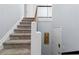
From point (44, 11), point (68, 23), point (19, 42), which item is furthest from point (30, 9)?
point (19, 42)

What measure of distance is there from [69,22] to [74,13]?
1.11 ft

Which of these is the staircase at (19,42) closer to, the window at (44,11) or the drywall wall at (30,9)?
the window at (44,11)

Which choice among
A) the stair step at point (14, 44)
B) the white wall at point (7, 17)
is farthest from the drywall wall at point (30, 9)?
the stair step at point (14, 44)

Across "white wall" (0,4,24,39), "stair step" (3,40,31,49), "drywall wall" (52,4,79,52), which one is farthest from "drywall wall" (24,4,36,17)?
"stair step" (3,40,31,49)

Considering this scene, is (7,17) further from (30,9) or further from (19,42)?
(30,9)

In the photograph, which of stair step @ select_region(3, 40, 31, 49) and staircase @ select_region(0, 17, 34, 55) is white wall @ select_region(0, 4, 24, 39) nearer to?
staircase @ select_region(0, 17, 34, 55)

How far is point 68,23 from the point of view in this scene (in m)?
4.91

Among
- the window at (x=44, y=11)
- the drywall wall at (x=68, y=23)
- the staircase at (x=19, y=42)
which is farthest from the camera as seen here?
the window at (x=44, y=11)

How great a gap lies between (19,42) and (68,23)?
1811 millimetres

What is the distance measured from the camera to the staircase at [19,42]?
12.1ft

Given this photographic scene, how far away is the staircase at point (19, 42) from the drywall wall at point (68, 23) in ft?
3.72

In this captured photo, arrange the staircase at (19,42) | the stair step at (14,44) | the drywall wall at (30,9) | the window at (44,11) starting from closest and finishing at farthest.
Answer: the staircase at (19,42) → the stair step at (14,44) → the window at (44,11) → the drywall wall at (30,9)
